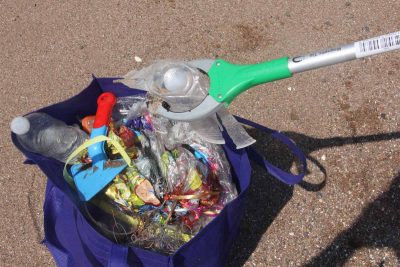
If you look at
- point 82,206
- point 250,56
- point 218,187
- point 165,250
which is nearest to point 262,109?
point 250,56

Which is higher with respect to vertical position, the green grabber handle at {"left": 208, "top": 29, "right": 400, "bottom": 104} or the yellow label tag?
the green grabber handle at {"left": 208, "top": 29, "right": 400, "bottom": 104}

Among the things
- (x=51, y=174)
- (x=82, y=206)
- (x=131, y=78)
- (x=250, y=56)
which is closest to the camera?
(x=51, y=174)

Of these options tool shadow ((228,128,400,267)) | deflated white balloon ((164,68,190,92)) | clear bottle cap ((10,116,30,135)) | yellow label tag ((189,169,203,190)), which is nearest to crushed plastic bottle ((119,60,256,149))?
deflated white balloon ((164,68,190,92))

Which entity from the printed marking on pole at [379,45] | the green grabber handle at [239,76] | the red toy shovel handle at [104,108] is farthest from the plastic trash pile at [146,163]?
the printed marking on pole at [379,45]

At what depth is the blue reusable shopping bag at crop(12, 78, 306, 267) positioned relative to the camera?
124 cm

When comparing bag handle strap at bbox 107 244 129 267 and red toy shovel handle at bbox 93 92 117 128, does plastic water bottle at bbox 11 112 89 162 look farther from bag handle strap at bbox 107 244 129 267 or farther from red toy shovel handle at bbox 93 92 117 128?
bag handle strap at bbox 107 244 129 267

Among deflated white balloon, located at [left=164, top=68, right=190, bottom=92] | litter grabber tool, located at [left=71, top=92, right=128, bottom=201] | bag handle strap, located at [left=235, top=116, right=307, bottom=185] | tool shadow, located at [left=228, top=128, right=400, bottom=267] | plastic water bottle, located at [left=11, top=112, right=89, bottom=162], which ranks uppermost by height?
deflated white balloon, located at [left=164, top=68, right=190, bottom=92]

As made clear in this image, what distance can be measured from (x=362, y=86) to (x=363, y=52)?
913 millimetres

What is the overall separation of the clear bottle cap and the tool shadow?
0.81 m

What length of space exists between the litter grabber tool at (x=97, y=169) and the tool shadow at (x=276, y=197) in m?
0.57

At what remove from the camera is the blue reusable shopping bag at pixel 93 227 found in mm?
1237

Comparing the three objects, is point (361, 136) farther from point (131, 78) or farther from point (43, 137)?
point (43, 137)

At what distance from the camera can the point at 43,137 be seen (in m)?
1.35

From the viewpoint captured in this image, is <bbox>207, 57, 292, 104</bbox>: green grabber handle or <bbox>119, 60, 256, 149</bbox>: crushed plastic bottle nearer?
<bbox>207, 57, 292, 104</bbox>: green grabber handle
